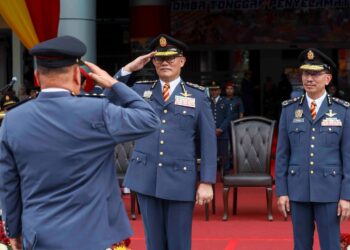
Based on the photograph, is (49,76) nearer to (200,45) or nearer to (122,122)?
(122,122)

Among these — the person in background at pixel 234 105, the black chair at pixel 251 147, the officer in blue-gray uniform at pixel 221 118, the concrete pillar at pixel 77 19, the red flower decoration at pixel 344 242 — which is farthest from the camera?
the person in background at pixel 234 105

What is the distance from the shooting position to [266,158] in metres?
9.70

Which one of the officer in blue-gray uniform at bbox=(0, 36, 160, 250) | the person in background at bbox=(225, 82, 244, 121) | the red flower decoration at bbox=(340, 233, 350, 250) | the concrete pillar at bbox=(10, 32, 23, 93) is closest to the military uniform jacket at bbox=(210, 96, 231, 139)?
the person in background at bbox=(225, 82, 244, 121)

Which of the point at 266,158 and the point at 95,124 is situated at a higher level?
the point at 95,124

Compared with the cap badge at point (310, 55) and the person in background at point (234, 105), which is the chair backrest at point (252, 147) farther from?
the cap badge at point (310, 55)

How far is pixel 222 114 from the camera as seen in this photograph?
44.2ft

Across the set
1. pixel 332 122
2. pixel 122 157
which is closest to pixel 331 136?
pixel 332 122

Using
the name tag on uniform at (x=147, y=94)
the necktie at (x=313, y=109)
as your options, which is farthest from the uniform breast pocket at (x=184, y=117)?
the necktie at (x=313, y=109)

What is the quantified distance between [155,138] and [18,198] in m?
1.95

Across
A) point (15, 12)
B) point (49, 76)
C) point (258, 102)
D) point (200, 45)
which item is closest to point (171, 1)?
point (200, 45)

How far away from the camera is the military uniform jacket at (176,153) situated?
5.29m

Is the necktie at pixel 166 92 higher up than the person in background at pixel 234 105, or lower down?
higher up

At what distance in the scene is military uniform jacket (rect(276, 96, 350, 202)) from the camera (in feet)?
17.0

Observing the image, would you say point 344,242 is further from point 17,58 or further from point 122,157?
point 17,58
